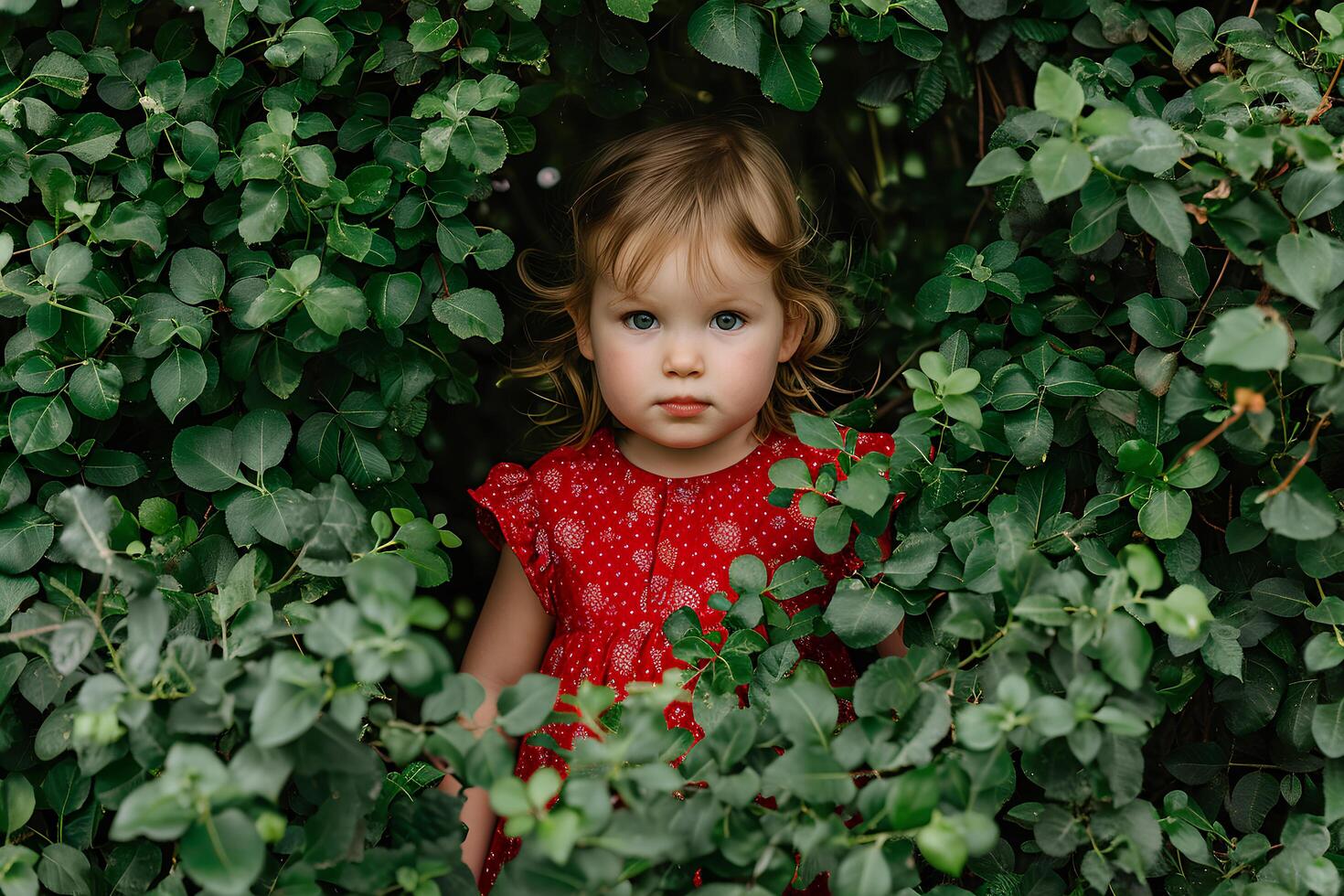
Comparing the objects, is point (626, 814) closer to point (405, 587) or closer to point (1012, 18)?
point (405, 587)

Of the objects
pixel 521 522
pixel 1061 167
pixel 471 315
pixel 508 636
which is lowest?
pixel 508 636

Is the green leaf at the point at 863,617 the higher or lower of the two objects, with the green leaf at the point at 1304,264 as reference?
lower

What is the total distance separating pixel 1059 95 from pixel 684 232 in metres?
0.64

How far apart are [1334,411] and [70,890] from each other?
1.48 metres

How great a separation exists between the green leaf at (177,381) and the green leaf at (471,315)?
1.03ft

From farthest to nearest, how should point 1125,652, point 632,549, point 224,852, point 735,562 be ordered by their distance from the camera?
point 632,549 → point 735,562 → point 1125,652 → point 224,852

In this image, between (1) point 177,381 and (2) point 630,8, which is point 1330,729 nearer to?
(2) point 630,8

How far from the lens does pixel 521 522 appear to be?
1.92m

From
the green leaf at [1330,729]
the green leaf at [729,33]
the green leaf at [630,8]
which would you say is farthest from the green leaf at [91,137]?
the green leaf at [1330,729]

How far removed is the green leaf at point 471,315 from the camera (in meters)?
1.62

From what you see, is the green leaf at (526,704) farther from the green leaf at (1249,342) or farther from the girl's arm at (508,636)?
the girl's arm at (508,636)

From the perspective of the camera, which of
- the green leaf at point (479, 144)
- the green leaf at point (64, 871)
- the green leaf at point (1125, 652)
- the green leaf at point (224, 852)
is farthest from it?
the green leaf at point (479, 144)

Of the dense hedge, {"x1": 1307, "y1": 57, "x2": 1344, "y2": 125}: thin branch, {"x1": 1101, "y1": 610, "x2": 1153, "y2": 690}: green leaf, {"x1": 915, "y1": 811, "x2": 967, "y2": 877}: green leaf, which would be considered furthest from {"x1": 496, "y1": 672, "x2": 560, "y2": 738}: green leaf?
{"x1": 1307, "y1": 57, "x2": 1344, "y2": 125}: thin branch

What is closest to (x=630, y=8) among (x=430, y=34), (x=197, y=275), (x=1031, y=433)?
(x=430, y=34)
